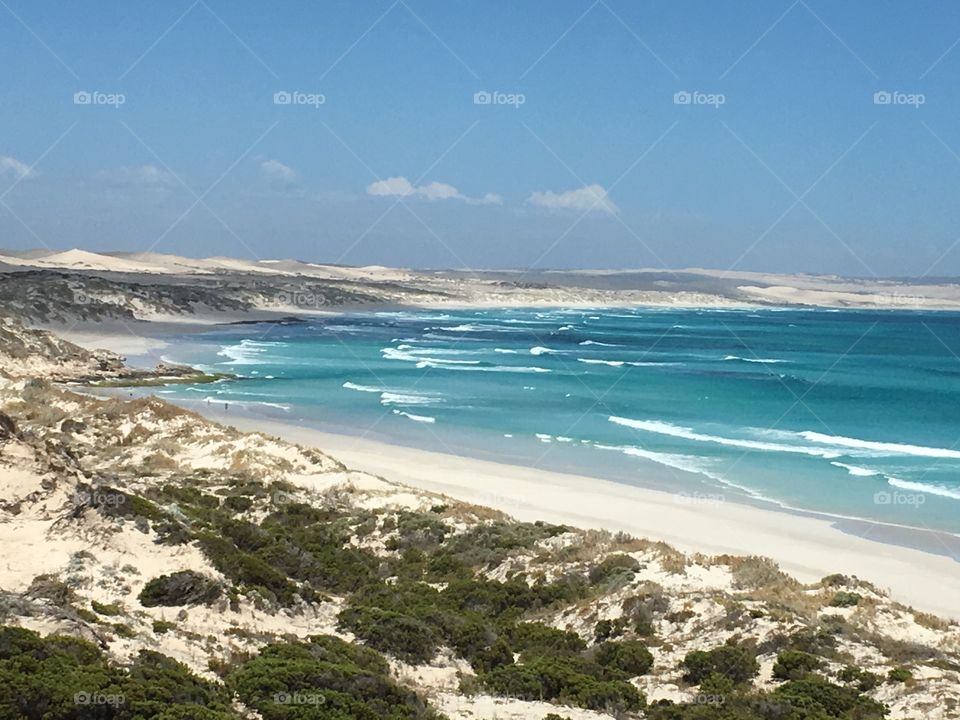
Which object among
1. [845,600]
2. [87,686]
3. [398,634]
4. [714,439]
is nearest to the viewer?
[87,686]

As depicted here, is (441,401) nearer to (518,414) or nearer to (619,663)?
(518,414)

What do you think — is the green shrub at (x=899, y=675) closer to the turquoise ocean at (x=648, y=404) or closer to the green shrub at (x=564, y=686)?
the green shrub at (x=564, y=686)

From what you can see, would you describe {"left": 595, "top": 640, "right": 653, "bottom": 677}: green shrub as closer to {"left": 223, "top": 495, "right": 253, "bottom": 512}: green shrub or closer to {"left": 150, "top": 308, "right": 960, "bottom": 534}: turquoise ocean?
{"left": 223, "top": 495, "right": 253, "bottom": 512}: green shrub

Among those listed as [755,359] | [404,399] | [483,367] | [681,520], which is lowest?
[681,520]

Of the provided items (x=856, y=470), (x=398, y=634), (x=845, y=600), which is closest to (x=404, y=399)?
(x=856, y=470)

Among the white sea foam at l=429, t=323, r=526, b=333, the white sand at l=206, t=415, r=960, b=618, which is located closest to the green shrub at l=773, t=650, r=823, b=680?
the white sand at l=206, t=415, r=960, b=618

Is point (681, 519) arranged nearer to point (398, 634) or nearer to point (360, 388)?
point (398, 634)

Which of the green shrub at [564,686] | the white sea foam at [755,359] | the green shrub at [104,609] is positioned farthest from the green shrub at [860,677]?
the white sea foam at [755,359]
